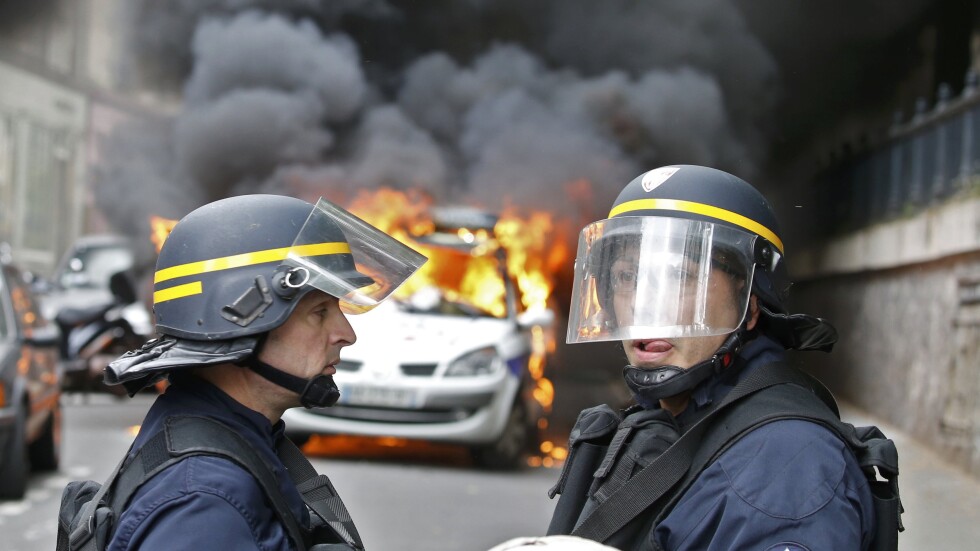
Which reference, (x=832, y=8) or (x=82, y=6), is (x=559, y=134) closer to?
(x=832, y=8)

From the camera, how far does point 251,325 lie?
81.7 inches

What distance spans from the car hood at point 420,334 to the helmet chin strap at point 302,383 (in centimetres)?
555

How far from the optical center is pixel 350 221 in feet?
7.77

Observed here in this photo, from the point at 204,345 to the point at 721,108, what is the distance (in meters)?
12.8

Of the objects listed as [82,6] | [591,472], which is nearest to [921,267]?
[591,472]

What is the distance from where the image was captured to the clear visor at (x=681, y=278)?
7.57 ft

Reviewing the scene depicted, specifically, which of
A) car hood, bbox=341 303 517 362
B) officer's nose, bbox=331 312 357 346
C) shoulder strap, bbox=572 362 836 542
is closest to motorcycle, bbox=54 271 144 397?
car hood, bbox=341 303 517 362

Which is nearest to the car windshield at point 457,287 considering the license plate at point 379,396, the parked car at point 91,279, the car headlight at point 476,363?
the car headlight at point 476,363

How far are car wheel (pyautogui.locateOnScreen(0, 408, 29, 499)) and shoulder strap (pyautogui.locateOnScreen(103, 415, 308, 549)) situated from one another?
5.16m

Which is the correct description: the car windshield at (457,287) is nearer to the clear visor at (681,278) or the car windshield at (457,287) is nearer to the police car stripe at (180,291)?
the clear visor at (681,278)

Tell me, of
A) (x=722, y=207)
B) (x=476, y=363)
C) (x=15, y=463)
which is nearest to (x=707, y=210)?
(x=722, y=207)

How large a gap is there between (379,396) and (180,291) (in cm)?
577

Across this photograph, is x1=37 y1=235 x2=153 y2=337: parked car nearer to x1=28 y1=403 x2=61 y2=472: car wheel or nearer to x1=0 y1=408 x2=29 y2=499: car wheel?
x1=28 y1=403 x2=61 y2=472: car wheel

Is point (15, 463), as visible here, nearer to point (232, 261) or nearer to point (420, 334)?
point (420, 334)
